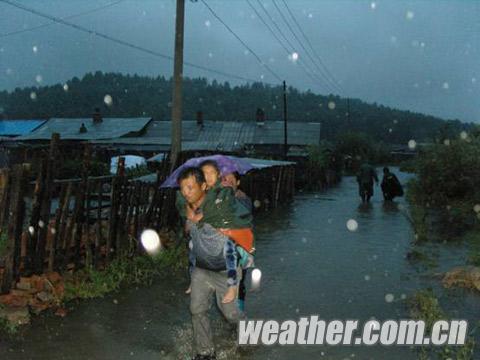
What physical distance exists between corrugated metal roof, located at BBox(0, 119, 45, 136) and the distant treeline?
38.1 metres

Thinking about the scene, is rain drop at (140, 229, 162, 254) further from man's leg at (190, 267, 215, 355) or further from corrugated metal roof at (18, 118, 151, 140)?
corrugated metal roof at (18, 118, 151, 140)

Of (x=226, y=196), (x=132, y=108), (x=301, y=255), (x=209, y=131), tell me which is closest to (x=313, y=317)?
(x=226, y=196)

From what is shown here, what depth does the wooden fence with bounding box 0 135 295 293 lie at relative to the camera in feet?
20.7

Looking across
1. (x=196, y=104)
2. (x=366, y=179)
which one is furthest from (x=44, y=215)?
(x=196, y=104)

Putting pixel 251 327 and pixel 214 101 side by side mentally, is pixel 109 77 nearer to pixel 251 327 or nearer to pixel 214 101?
pixel 214 101

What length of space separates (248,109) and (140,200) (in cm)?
10566

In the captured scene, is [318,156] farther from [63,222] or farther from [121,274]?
[63,222]

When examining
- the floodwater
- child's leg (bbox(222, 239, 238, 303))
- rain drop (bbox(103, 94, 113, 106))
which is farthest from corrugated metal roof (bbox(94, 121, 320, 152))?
rain drop (bbox(103, 94, 113, 106))

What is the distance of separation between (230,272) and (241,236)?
446mm

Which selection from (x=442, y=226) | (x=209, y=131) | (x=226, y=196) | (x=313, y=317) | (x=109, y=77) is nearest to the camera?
(x=226, y=196)

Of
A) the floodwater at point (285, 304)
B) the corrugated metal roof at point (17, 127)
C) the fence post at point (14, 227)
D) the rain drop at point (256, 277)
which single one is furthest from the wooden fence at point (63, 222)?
the corrugated metal roof at point (17, 127)

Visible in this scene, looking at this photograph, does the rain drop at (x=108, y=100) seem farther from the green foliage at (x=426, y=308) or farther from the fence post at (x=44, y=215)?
the green foliage at (x=426, y=308)

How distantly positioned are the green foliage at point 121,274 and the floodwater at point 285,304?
21cm

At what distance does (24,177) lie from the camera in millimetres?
6336
